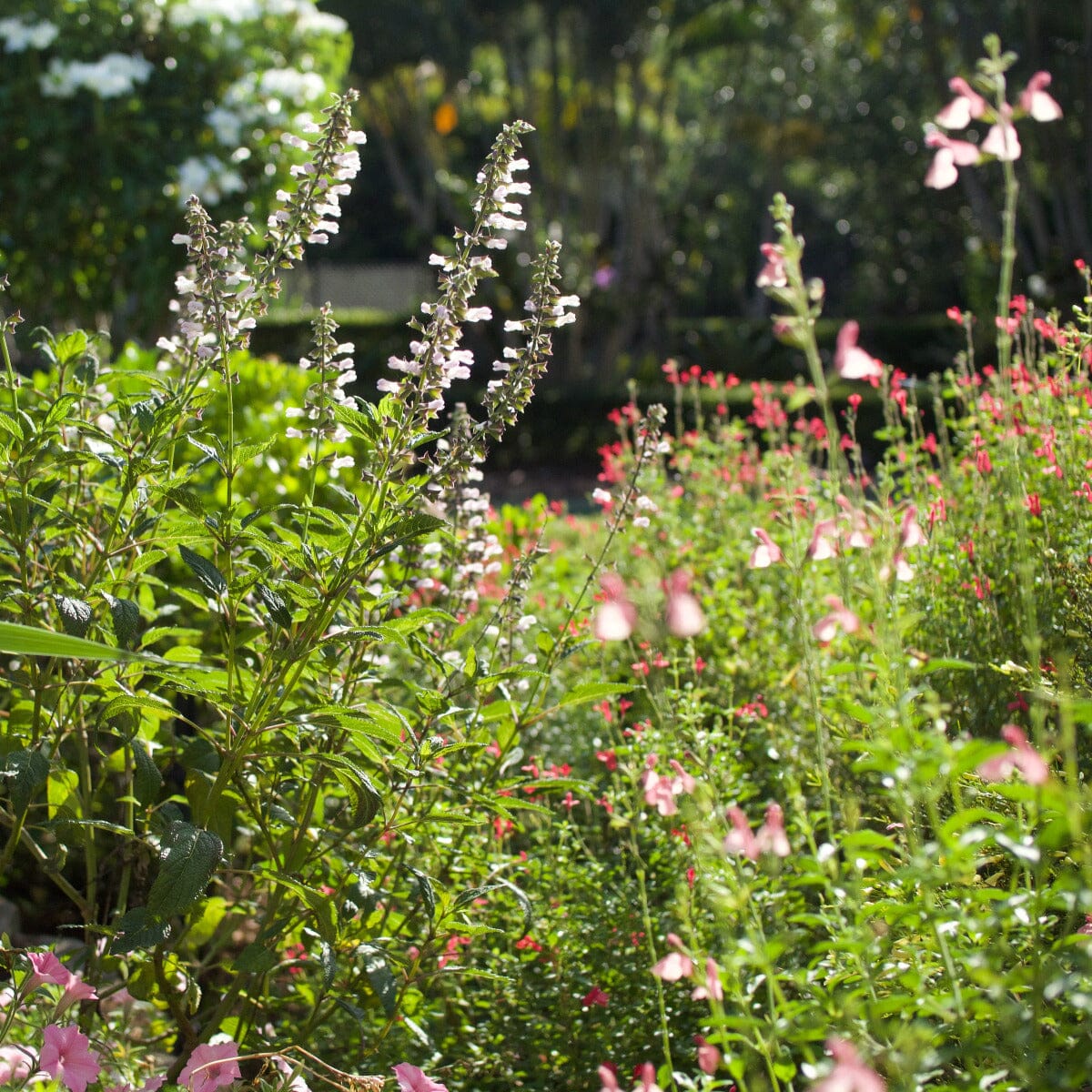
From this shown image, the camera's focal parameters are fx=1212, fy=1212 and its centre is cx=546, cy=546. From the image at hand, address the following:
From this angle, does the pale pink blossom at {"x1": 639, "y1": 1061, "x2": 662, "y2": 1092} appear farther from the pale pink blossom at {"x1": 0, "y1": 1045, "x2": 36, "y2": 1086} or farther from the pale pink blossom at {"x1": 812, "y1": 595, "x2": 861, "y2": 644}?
the pale pink blossom at {"x1": 0, "y1": 1045, "x2": 36, "y2": 1086}

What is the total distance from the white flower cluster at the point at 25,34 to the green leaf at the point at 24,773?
184 inches

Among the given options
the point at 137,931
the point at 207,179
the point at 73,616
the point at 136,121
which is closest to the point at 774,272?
the point at 73,616

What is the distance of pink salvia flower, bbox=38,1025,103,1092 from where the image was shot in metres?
1.52

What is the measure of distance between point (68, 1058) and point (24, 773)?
1.20 feet

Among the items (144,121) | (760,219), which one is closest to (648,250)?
(144,121)

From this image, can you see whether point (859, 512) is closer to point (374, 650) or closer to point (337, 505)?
point (374, 650)

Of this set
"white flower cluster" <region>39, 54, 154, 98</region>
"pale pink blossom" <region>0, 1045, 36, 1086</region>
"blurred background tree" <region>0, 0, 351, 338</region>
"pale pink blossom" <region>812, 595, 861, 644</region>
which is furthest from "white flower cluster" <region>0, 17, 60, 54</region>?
"pale pink blossom" <region>812, 595, 861, 644</region>

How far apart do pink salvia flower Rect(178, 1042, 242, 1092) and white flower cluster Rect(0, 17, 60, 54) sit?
194 inches

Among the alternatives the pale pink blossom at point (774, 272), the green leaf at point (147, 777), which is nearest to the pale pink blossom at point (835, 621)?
the pale pink blossom at point (774, 272)

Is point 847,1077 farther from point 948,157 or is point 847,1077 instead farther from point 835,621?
point 948,157

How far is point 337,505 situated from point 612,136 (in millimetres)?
11379

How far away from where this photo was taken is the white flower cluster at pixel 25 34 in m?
5.25

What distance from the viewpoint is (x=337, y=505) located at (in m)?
3.62

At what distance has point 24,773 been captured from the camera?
1.56 metres
